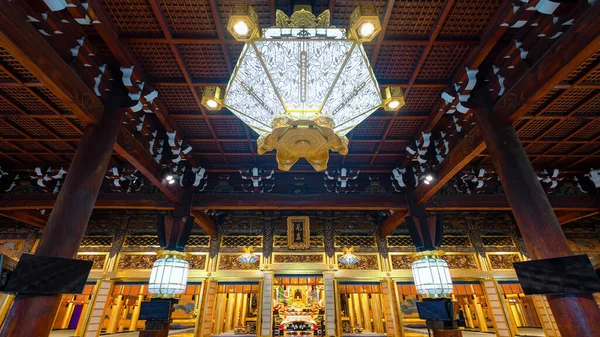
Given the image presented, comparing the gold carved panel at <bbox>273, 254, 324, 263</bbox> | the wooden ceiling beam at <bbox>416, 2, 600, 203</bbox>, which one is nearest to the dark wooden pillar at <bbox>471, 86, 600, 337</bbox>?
the wooden ceiling beam at <bbox>416, 2, 600, 203</bbox>

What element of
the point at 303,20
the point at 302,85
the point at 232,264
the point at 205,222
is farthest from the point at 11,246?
the point at 303,20

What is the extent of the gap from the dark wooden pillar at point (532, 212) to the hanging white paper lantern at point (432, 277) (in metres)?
1.99

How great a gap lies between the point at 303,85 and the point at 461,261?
844cm

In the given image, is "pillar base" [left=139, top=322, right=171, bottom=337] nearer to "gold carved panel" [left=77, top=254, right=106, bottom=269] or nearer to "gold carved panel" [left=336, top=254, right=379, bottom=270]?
"gold carved panel" [left=336, top=254, right=379, bottom=270]

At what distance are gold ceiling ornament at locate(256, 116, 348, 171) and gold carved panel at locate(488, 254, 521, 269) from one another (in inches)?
327

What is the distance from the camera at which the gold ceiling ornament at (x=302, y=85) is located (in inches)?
100

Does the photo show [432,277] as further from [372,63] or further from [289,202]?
[372,63]

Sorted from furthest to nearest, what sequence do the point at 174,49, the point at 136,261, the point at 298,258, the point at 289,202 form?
the point at 298,258, the point at 136,261, the point at 289,202, the point at 174,49

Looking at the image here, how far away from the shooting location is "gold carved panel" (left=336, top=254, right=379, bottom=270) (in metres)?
8.48

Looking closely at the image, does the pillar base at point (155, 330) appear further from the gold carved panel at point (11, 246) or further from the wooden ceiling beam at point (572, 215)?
the wooden ceiling beam at point (572, 215)

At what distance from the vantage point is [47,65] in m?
2.98

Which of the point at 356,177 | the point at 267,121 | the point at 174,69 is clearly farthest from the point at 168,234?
the point at 267,121

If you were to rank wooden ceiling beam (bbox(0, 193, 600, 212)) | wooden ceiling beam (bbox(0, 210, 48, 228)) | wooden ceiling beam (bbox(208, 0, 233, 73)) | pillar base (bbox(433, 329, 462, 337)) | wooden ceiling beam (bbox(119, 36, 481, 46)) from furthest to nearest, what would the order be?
wooden ceiling beam (bbox(0, 210, 48, 228)), wooden ceiling beam (bbox(0, 193, 600, 212)), pillar base (bbox(433, 329, 462, 337)), wooden ceiling beam (bbox(119, 36, 481, 46)), wooden ceiling beam (bbox(208, 0, 233, 73))

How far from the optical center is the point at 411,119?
5355 mm
